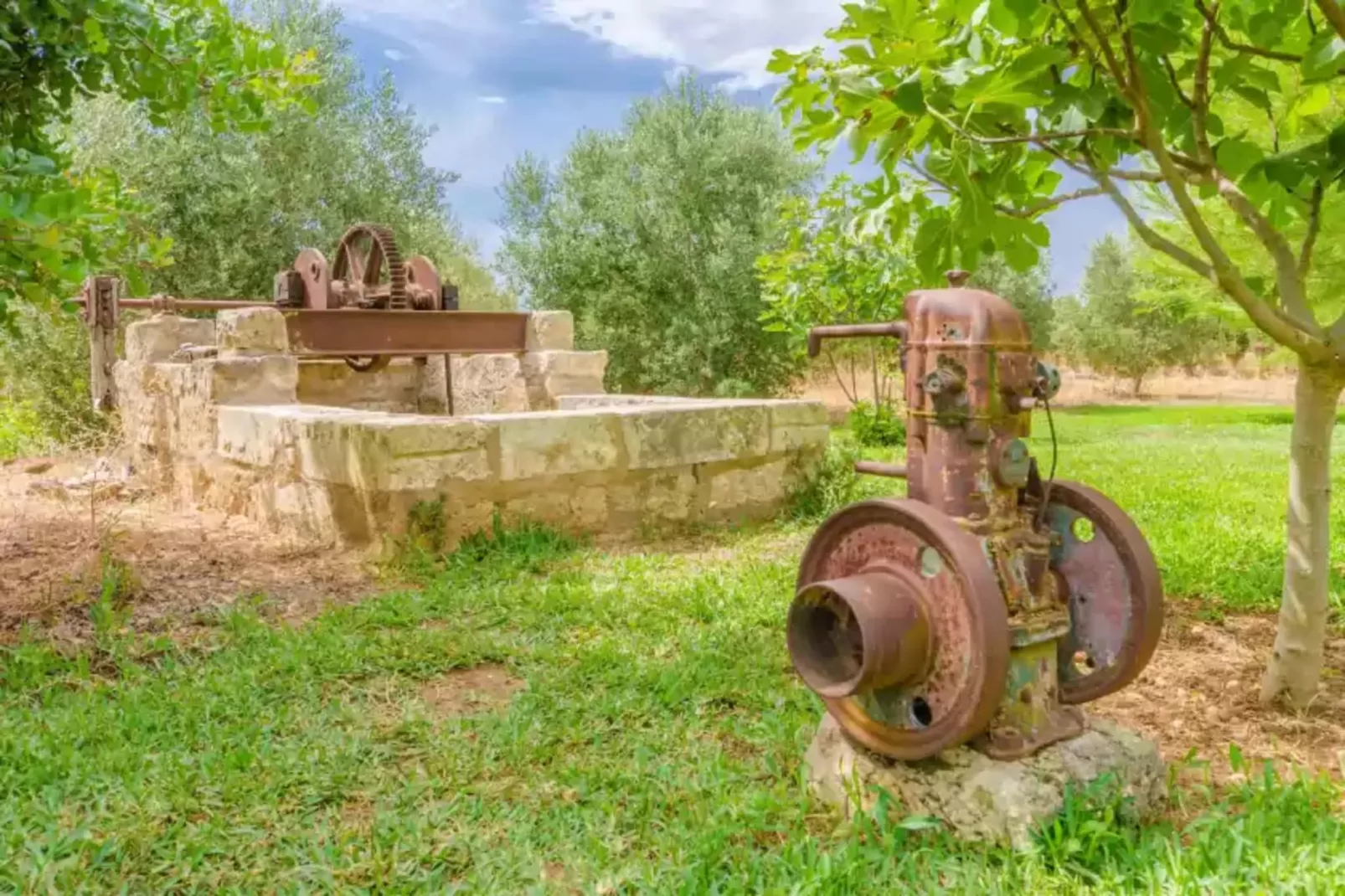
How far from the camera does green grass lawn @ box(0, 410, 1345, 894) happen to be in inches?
80.2

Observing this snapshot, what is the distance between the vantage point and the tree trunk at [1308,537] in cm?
281

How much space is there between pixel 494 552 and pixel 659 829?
9.45 feet

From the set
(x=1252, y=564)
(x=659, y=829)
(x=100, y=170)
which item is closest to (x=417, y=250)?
(x=100, y=170)

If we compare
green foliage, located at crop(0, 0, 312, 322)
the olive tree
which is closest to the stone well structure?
green foliage, located at crop(0, 0, 312, 322)

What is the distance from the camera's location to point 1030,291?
21.3 metres

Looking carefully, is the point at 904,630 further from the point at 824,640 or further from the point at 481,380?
the point at 481,380

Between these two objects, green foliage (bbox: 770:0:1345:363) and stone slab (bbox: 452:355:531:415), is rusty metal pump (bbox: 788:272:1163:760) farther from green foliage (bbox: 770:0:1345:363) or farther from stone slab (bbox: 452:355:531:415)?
stone slab (bbox: 452:355:531:415)

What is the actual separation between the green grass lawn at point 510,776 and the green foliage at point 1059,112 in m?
1.41

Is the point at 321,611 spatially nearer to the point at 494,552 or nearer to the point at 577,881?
the point at 494,552

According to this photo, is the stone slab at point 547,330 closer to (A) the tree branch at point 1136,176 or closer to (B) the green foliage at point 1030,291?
(A) the tree branch at point 1136,176

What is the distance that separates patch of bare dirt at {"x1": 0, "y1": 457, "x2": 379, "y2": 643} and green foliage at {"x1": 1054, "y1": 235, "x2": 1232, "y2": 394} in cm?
2166

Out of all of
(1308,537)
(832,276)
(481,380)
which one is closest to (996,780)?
(1308,537)

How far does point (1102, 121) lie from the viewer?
8.88 ft

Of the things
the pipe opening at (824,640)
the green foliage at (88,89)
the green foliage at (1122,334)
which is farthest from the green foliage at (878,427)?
the green foliage at (1122,334)
